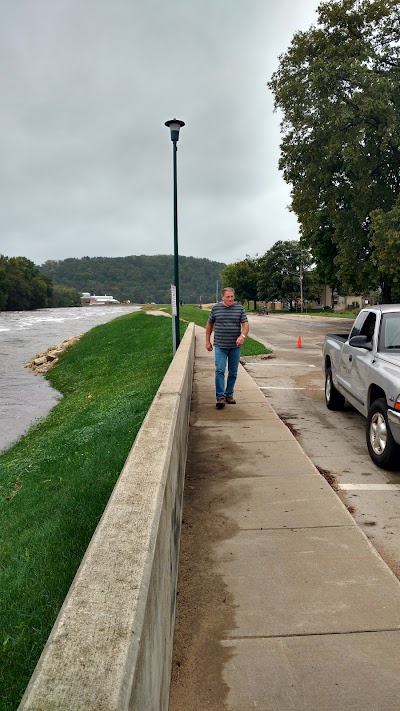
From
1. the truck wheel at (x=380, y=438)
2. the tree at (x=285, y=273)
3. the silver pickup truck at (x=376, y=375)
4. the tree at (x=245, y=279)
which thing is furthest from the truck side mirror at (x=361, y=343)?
the tree at (x=245, y=279)

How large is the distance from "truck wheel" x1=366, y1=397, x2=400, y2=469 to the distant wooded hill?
16235 centimetres

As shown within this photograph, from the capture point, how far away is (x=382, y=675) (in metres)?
2.59

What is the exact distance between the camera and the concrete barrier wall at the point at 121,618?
142 cm

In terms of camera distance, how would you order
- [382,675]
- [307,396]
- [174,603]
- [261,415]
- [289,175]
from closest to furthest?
[382,675]
[174,603]
[261,415]
[307,396]
[289,175]

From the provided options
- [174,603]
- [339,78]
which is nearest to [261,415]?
[174,603]

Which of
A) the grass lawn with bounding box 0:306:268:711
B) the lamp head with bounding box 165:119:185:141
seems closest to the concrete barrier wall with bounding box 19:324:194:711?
the grass lawn with bounding box 0:306:268:711

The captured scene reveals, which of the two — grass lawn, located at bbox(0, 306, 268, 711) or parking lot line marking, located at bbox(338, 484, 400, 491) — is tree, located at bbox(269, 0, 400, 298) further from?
parking lot line marking, located at bbox(338, 484, 400, 491)

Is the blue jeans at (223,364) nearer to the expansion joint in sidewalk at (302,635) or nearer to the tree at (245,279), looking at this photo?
the expansion joint in sidewalk at (302,635)

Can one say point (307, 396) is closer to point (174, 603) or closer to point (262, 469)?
point (262, 469)

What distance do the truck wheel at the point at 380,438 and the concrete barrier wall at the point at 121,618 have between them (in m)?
3.08

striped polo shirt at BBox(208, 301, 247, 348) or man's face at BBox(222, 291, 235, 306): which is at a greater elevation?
man's face at BBox(222, 291, 235, 306)

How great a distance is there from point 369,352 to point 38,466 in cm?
506

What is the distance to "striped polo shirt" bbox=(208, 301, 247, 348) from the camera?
7.82m

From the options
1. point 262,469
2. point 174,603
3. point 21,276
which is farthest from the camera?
point 21,276
